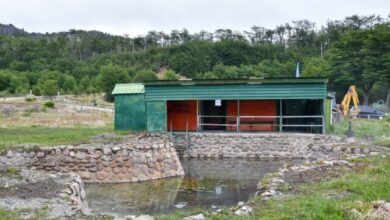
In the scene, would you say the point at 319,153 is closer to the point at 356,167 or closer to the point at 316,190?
the point at 356,167

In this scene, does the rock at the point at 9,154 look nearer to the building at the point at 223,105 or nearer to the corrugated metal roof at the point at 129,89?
the building at the point at 223,105

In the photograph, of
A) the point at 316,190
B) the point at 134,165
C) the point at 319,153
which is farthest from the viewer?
the point at 319,153

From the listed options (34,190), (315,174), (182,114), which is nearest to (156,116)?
(182,114)

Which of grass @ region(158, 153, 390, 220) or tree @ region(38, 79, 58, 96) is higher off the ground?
→ tree @ region(38, 79, 58, 96)

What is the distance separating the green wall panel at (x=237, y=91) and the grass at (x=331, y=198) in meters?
15.1

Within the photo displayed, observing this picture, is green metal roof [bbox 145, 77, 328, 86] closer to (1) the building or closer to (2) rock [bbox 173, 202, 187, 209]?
(1) the building

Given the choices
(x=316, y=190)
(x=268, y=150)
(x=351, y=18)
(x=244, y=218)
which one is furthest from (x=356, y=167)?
(x=351, y=18)

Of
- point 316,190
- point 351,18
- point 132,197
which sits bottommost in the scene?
point 132,197

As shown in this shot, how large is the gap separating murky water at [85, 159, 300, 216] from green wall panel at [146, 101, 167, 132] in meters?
7.49

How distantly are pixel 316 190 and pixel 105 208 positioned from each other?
5.78 m

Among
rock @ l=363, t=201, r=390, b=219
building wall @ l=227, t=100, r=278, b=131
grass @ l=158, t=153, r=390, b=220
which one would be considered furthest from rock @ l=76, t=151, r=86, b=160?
building wall @ l=227, t=100, r=278, b=131

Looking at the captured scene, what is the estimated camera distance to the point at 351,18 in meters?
115

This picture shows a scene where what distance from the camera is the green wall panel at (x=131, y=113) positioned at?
30.3 metres

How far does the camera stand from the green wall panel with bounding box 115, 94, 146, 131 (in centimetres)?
3033
